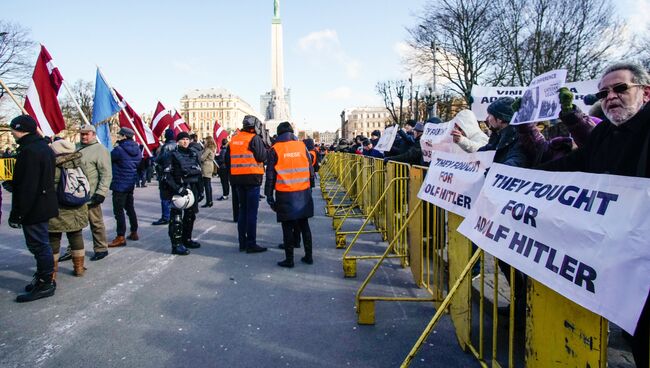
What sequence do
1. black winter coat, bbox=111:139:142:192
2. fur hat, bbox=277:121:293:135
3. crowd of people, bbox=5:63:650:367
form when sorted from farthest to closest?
black winter coat, bbox=111:139:142:192, fur hat, bbox=277:121:293:135, crowd of people, bbox=5:63:650:367

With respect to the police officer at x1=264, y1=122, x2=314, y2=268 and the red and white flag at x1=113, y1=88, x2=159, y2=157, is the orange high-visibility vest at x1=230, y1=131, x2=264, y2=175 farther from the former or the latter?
the red and white flag at x1=113, y1=88, x2=159, y2=157

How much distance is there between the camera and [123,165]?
734 cm

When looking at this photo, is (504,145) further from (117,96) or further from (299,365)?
(117,96)

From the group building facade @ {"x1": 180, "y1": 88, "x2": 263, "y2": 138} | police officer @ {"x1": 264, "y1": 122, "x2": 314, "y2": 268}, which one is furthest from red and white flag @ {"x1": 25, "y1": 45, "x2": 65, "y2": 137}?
building facade @ {"x1": 180, "y1": 88, "x2": 263, "y2": 138}

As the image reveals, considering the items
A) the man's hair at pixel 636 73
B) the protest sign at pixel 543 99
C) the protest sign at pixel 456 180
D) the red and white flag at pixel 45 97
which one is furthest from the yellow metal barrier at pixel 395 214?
the red and white flag at pixel 45 97

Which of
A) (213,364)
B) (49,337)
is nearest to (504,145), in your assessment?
(213,364)

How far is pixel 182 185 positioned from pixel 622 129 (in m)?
5.64

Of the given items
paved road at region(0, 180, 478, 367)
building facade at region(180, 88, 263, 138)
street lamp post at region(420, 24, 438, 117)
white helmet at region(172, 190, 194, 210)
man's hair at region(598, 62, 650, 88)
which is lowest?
paved road at region(0, 180, 478, 367)

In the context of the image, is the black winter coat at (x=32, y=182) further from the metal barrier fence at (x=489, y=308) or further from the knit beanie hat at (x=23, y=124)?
the metal barrier fence at (x=489, y=308)

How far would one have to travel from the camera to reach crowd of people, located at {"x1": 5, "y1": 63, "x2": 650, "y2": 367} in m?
2.57

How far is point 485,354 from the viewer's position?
3.30 m

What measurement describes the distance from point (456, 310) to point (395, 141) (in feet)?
19.1

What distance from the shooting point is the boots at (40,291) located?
4.48 m

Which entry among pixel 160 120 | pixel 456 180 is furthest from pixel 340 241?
pixel 160 120
